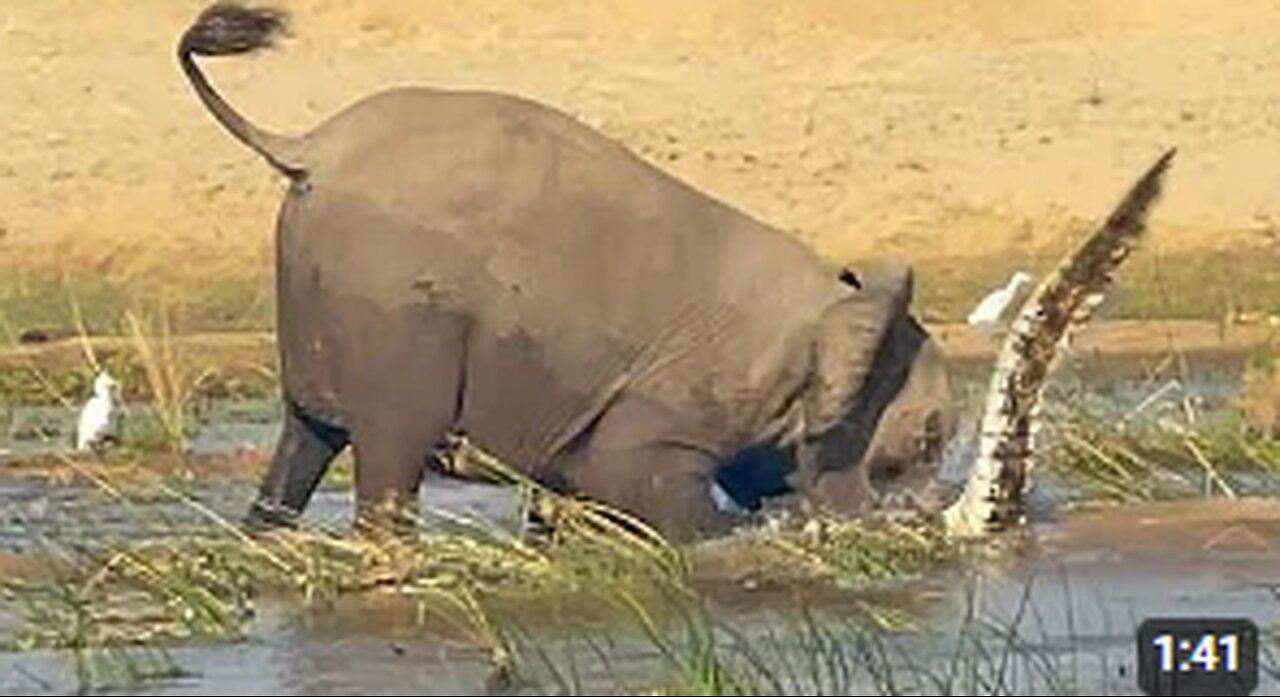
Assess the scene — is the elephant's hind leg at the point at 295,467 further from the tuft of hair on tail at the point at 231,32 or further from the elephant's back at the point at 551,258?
the tuft of hair on tail at the point at 231,32

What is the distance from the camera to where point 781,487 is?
→ 46.6 ft

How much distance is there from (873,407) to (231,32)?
2394 millimetres

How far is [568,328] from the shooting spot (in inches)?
542

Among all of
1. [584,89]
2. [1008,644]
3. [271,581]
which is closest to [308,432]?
[271,581]

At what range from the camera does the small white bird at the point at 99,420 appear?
58.2 feet

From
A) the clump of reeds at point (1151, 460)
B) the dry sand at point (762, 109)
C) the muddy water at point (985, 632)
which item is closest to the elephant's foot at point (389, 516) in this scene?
the muddy water at point (985, 632)

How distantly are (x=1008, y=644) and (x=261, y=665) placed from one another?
188 cm

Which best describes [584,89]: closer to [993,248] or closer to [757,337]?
[993,248]

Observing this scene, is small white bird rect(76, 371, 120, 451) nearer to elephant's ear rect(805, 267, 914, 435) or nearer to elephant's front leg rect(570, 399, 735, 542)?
elephant's front leg rect(570, 399, 735, 542)

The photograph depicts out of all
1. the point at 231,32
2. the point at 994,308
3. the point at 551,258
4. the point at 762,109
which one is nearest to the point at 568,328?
the point at 551,258

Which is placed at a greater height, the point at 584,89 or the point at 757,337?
the point at 757,337
